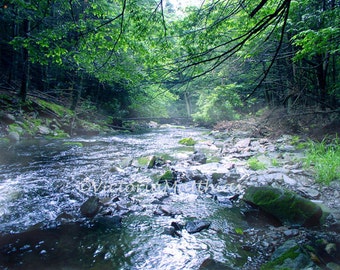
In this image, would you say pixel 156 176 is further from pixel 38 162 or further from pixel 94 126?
pixel 94 126

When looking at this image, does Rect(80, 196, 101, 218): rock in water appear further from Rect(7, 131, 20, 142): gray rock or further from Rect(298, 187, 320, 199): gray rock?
Rect(7, 131, 20, 142): gray rock

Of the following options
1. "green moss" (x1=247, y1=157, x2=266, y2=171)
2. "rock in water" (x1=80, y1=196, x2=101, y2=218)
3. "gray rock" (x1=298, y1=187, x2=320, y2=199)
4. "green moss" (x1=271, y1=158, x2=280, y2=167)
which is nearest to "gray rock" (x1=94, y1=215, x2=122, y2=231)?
"rock in water" (x1=80, y1=196, x2=101, y2=218)

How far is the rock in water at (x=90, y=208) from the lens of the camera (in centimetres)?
355

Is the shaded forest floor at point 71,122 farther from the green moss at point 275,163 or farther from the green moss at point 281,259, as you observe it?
the green moss at point 281,259

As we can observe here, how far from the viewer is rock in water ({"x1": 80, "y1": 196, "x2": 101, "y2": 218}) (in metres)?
3.55

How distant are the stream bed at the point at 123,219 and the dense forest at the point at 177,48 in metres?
2.12

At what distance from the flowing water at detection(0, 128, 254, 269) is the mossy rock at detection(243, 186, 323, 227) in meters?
0.54

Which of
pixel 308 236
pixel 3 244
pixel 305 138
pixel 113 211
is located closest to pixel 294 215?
pixel 308 236

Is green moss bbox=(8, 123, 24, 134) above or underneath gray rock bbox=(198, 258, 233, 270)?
above

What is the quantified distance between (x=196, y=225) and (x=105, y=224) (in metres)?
1.50

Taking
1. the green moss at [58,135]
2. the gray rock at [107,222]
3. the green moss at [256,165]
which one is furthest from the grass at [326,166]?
the green moss at [58,135]

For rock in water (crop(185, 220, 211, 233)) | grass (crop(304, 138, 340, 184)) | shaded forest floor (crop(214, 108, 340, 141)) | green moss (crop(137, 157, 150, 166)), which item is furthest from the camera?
shaded forest floor (crop(214, 108, 340, 141))

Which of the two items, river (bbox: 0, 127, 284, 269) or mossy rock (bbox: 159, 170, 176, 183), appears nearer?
river (bbox: 0, 127, 284, 269)

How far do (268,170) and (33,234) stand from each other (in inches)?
218
